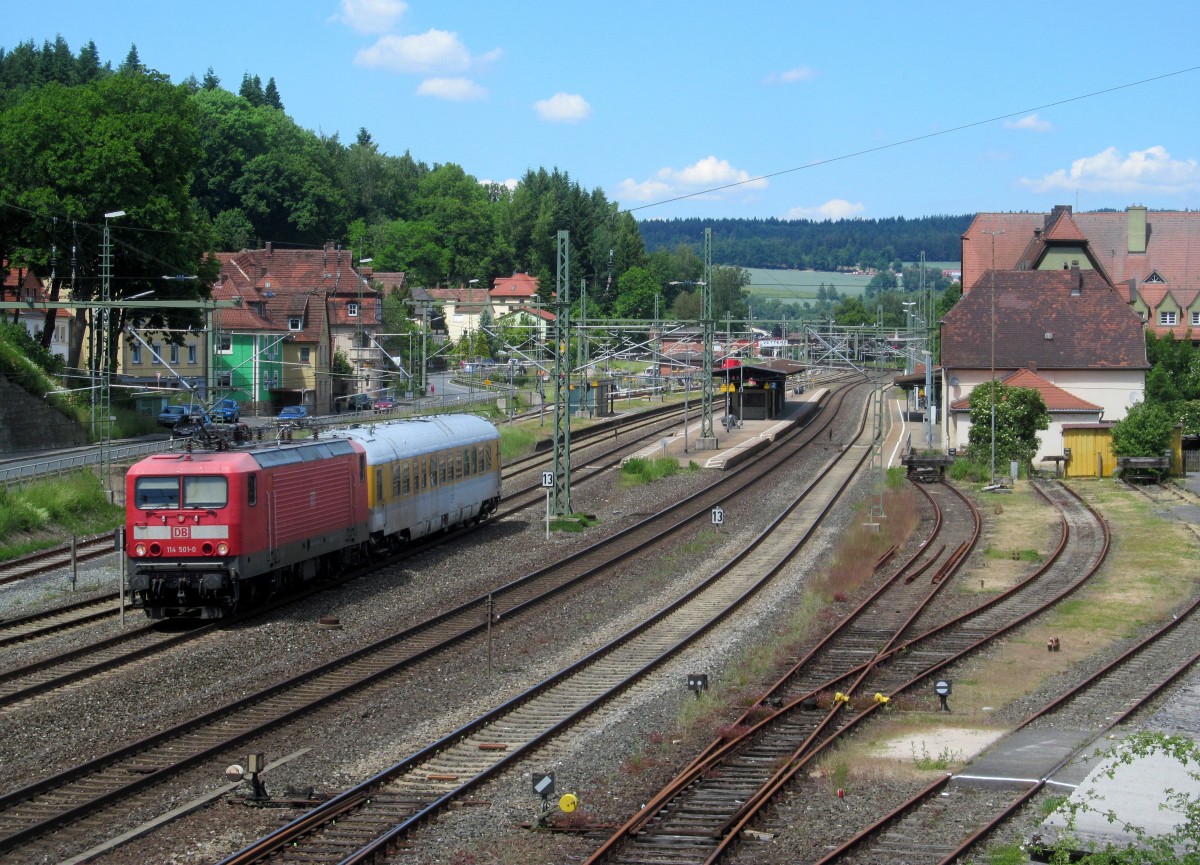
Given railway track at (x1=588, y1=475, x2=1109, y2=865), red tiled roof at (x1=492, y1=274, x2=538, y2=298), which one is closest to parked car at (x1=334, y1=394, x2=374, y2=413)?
railway track at (x1=588, y1=475, x2=1109, y2=865)

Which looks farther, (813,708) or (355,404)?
(355,404)

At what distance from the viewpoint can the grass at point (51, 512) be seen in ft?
98.1

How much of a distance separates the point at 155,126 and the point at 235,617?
1495 inches

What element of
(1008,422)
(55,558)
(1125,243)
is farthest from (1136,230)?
(55,558)

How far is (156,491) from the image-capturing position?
69.6 feet

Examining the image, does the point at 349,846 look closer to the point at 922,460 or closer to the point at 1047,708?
the point at 1047,708

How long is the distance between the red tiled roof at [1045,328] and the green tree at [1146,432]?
11.1 meters

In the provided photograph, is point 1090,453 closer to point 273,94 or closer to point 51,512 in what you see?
point 51,512

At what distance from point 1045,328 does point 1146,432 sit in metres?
14.0

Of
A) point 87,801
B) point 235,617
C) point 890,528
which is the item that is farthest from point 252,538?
point 890,528

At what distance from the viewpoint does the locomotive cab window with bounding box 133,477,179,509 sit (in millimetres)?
21141

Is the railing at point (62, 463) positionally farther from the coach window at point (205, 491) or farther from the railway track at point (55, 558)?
the coach window at point (205, 491)

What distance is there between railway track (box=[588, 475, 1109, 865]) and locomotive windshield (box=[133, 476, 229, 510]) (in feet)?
31.4

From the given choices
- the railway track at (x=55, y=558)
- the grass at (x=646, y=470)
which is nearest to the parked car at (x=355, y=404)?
the grass at (x=646, y=470)
